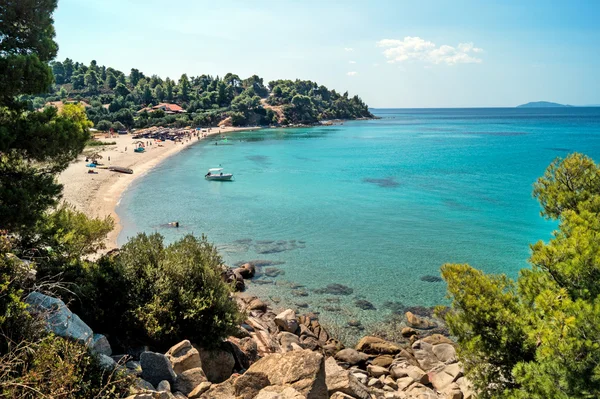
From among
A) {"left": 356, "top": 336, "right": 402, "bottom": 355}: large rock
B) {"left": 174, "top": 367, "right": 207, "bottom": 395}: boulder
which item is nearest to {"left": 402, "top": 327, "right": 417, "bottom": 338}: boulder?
{"left": 356, "top": 336, "right": 402, "bottom": 355}: large rock

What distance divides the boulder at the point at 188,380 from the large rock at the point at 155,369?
0.18 metres

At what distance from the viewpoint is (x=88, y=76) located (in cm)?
16900

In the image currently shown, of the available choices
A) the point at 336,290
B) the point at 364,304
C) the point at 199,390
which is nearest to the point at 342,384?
the point at 199,390

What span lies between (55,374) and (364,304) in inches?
674

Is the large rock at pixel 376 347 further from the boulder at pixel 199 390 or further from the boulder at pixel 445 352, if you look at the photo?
the boulder at pixel 199 390

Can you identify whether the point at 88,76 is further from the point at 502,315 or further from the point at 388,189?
the point at 502,315

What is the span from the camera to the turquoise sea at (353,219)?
2514 cm

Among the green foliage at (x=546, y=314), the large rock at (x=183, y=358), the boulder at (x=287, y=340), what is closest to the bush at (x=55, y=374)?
the large rock at (x=183, y=358)

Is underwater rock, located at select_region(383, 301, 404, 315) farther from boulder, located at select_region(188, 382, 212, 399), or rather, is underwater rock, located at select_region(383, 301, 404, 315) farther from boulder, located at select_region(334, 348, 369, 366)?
boulder, located at select_region(188, 382, 212, 399)

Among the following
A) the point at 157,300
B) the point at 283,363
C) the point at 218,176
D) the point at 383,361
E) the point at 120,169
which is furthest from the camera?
the point at 120,169

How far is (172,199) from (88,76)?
153433mm

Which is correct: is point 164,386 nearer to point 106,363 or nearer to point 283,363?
point 106,363

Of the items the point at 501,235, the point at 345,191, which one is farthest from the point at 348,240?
the point at 345,191

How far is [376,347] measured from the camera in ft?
58.0
